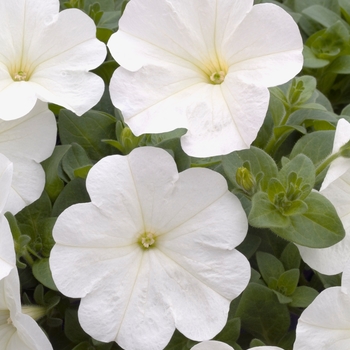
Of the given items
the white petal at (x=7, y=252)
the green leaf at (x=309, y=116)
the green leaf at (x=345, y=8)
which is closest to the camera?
the white petal at (x=7, y=252)

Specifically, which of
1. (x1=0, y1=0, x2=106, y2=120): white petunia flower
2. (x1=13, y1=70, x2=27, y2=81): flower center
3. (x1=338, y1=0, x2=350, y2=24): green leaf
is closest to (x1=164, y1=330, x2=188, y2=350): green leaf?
(x1=0, y1=0, x2=106, y2=120): white petunia flower

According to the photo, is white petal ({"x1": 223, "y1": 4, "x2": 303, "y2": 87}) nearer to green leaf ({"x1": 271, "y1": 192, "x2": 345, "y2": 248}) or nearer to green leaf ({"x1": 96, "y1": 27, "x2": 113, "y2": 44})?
green leaf ({"x1": 271, "y1": 192, "x2": 345, "y2": 248})

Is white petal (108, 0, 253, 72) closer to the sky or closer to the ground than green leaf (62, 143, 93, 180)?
closer to the sky

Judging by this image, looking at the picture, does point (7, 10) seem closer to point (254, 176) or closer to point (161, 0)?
point (161, 0)

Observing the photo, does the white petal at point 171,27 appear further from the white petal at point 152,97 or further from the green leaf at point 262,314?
the green leaf at point 262,314

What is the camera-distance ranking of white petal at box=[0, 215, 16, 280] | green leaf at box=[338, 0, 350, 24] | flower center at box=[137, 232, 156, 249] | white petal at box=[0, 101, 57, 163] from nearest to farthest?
1. white petal at box=[0, 215, 16, 280]
2. flower center at box=[137, 232, 156, 249]
3. white petal at box=[0, 101, 57, 163]
4. green leaf at box=[338, 0, 350, 24]

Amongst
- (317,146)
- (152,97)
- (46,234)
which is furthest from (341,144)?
(46,234)

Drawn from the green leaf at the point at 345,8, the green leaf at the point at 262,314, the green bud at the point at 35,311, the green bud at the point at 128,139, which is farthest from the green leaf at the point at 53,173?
the green leaf at the point at 345,8
